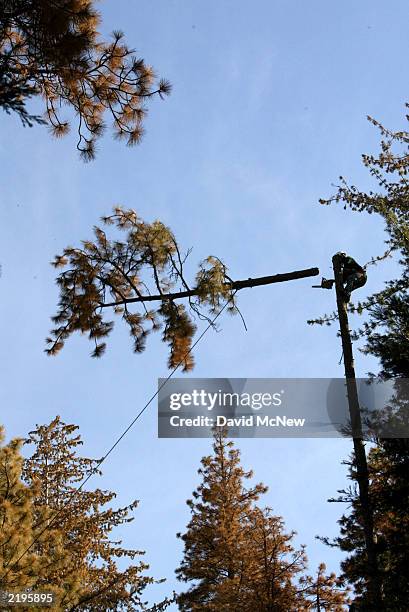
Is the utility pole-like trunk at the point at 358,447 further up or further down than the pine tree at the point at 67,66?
further down

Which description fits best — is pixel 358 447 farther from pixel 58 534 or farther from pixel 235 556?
pixel 235 556

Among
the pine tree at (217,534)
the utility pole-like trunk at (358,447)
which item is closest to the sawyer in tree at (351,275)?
the utility pole-like trunk at (358,447)

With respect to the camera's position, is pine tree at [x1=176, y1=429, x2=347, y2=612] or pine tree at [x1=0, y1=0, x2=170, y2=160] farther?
pine tree at [x1=176, y1=429, x2=347, y2=612]

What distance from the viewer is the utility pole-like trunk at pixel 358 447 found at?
8266mm

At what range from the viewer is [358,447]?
8.86 meters

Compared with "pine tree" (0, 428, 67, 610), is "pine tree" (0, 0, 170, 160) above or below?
above

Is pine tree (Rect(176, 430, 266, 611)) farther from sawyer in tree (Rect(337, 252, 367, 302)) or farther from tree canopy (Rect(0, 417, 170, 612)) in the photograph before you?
sawyer in tree (Rect(337, 252, 367, 302))

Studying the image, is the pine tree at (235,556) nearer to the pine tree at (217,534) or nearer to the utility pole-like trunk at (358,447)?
the pine tree at (217,534)

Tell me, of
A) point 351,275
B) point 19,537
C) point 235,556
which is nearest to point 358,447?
point 351,275

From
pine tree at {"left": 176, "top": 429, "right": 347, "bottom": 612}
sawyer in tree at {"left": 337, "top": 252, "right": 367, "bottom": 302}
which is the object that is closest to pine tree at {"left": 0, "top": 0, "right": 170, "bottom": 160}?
sawyer in tree at {"left": 337, "top": 252, "right": 367, "bottom": 302}

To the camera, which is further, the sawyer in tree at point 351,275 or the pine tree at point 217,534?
the pine tree at point 217,534

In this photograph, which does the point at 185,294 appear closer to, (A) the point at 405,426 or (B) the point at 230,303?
(B) the point at 230,303

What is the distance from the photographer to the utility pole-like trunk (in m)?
8.27

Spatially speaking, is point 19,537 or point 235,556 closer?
point 19,537
